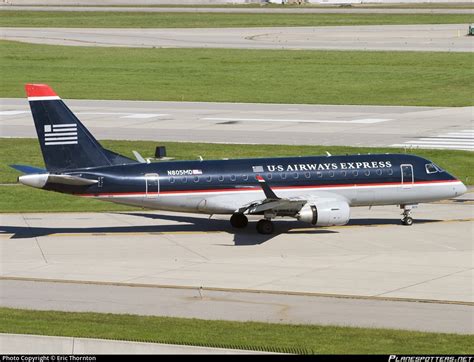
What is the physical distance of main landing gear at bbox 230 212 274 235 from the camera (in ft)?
176

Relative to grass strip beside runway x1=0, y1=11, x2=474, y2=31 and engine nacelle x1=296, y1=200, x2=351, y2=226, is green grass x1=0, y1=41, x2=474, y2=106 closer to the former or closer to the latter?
grass strip beside runway x1=0, y1=11, x2=474, y2=31

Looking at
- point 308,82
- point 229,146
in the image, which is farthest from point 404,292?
point 308,82

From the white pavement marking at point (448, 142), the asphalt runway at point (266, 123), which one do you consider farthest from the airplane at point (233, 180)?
the asphalt runway at point (266, 123)

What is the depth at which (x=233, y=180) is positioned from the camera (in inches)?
2114

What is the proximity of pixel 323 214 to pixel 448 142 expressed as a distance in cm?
3202

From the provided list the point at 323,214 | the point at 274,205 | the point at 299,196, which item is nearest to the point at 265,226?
the point at 274,205

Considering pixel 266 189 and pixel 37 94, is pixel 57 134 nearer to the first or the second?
pixel 37 94

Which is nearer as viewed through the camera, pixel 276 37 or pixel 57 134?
pixel 57 134

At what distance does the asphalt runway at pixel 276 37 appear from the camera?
148 meters

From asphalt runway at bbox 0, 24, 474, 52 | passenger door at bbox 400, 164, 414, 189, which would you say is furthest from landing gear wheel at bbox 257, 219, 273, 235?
asphalt runway at bbox 0, 24, 474, 52

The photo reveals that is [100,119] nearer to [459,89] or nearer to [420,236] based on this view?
[459,89]

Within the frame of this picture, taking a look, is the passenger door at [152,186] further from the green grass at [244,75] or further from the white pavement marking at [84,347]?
the green grass at [244,75]

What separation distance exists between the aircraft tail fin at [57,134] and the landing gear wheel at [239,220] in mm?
7734

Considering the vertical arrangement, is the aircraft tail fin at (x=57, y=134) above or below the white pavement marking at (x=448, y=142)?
above
